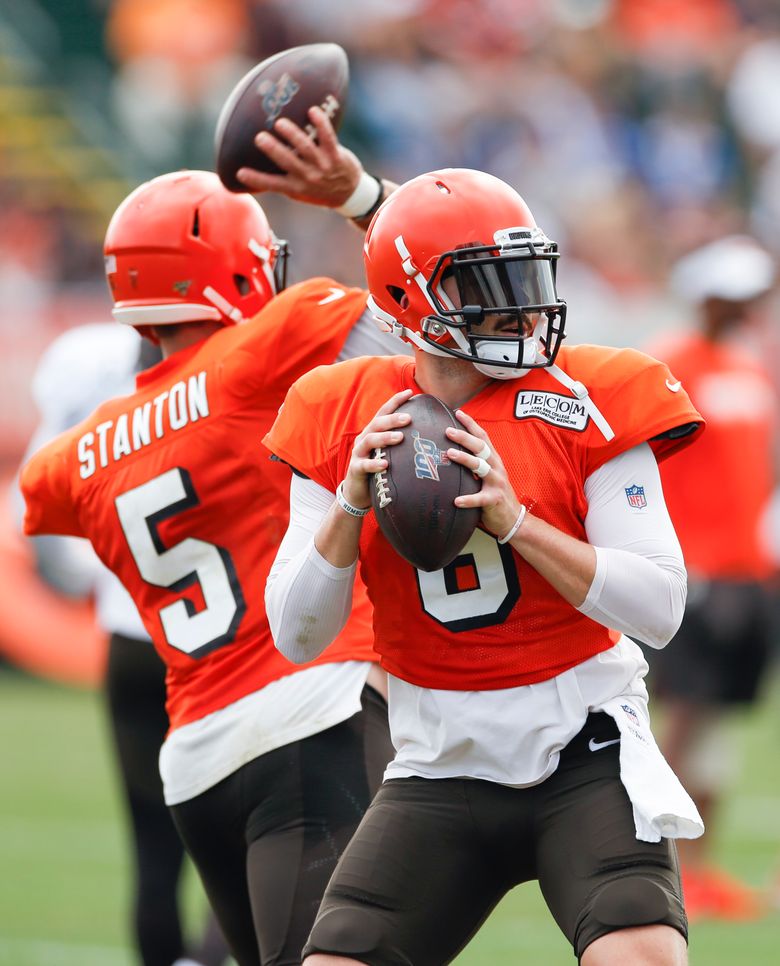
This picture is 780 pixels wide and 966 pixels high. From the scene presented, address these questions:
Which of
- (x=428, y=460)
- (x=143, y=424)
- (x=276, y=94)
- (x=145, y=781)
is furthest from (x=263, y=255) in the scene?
(x=145, y=781)

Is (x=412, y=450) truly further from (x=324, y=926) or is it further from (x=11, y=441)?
(x=11, y=441)

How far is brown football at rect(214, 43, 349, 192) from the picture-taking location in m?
3.51

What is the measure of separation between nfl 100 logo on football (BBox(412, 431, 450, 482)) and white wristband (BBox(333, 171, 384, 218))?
113 cm

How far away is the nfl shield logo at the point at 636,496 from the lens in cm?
275

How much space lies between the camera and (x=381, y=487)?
265 centimetres

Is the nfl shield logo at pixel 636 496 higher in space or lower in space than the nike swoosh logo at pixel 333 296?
lower

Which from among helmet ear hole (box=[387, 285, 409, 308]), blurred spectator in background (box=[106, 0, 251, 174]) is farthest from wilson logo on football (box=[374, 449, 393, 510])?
blurred spectator in background (box=[106, 0, 251, 174])

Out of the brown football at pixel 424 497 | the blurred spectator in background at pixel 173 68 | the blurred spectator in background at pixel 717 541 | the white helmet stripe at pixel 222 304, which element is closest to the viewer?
the brown football at pixel 424 497

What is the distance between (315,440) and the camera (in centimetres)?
289

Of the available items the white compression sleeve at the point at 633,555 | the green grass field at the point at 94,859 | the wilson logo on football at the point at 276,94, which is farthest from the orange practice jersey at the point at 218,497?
the green grass field at the point at 94,859

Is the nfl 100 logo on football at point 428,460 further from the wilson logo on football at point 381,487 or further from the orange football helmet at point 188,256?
the orange football helmet at point 188,256

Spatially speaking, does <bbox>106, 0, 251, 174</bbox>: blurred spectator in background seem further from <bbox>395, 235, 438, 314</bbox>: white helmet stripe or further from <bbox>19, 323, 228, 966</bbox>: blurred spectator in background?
<bbox>395, 235, 438, 314</bbox>: white helmet stripe

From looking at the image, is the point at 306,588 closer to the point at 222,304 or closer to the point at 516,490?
the point at 516,490

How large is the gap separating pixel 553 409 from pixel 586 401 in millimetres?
57
